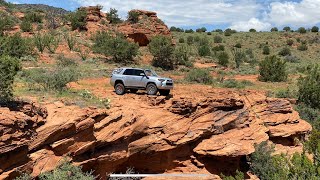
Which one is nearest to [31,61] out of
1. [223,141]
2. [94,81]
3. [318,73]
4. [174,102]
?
[94,81]

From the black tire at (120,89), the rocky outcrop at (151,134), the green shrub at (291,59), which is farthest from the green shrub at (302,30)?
the black tire at (120,89)

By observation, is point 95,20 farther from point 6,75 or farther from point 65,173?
point 65,173

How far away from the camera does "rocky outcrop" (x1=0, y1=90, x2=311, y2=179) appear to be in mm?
10727

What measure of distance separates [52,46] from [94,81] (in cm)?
1294

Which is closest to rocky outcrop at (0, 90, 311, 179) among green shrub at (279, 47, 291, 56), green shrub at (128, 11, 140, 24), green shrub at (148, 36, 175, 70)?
green shrub at (148, 36, 175, 70)

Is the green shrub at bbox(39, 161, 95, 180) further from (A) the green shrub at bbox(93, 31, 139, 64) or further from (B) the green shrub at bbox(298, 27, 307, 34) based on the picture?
(B) the green shrub at bbox(298, 27, 307, 34)

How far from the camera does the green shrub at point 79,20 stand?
4066 cm

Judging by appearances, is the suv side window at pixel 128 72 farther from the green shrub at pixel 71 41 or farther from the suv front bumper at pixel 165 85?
the green shrub at pixel 71 41

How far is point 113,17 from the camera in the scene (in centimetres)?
4531

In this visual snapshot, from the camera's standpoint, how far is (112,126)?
12898 mm

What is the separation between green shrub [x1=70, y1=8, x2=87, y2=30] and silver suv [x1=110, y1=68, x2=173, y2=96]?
80.4 feet

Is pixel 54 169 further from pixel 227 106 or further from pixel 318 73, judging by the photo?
pixel 318 73

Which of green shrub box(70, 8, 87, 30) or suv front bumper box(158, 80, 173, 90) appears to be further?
green shrub box(70, 8, 87, 30)

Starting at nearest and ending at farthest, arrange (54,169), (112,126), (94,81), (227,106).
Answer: (54,169) → (112,126) → (227,106) → (94,81)
